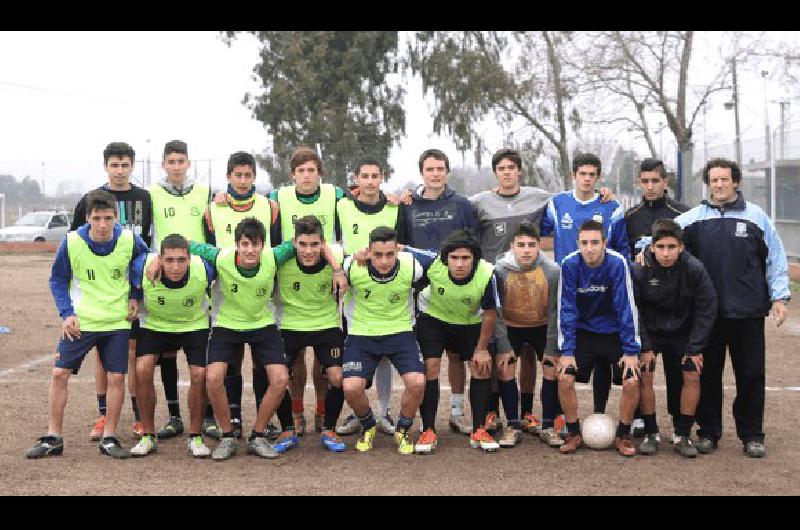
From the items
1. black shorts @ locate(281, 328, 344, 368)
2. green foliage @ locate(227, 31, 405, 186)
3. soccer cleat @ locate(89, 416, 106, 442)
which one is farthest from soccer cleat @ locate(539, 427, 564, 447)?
green foliage @ locate(227, 31, 405, 186)

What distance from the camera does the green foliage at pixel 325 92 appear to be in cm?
3594

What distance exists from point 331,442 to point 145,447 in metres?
1.20

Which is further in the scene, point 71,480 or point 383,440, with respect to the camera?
point 383,440

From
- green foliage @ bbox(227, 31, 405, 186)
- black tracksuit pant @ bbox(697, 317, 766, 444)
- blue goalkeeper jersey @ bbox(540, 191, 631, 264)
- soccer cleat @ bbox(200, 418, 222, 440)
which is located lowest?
soccer cleat @ bbox(200, 418, 222, 440)

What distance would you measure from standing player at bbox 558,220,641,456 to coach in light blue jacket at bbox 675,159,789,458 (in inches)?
22.0

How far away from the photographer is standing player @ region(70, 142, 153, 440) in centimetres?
684

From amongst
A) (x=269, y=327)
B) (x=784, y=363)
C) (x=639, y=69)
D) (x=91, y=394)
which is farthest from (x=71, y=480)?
(x=639, y=69)

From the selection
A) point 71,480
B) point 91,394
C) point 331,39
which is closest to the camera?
point 71,480

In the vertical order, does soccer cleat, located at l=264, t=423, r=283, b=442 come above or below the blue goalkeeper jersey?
below

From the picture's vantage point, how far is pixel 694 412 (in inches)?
253

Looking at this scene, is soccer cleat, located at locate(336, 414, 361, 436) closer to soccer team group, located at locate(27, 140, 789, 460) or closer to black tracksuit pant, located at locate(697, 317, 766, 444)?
soccer team group, located at locate(27, 140, 789, 460)

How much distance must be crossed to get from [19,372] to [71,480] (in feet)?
13.3

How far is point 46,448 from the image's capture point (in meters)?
6.25

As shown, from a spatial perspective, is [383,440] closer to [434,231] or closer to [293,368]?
[293,368]
